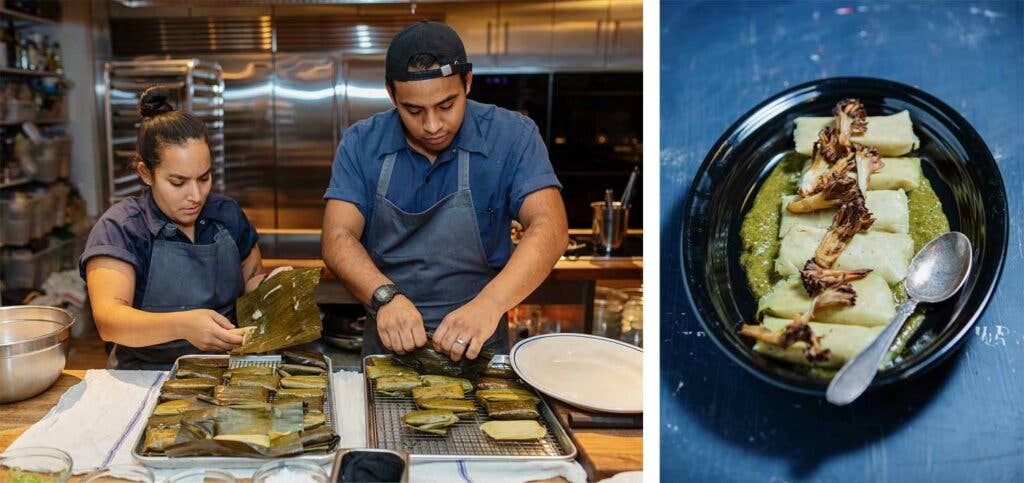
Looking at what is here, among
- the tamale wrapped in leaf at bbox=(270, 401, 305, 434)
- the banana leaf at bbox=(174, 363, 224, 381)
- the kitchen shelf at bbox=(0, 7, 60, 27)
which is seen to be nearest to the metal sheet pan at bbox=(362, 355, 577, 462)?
the tamale wrapped in leaf at bbox=(270, 401, 305, 434)

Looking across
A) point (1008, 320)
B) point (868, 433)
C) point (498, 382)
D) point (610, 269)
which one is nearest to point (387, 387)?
point (498, 382)

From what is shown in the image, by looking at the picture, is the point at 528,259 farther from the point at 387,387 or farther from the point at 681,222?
the point at 681,222

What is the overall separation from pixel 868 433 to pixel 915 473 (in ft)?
0.28

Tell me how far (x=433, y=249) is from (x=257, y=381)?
0.68 metres

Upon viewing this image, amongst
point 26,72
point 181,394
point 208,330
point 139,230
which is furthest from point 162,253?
point 26,72

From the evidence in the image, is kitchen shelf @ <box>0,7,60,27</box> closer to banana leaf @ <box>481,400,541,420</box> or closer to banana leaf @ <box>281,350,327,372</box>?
banana leaf @ <box>281,350,327,372</box>

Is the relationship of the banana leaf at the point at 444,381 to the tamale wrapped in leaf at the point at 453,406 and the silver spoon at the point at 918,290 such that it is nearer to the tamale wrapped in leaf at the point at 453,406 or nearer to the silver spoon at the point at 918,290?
the tamale wrapped in leaf at the point at 453,406

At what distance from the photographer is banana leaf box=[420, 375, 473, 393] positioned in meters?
1.42

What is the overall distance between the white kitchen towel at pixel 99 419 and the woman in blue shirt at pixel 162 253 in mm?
134

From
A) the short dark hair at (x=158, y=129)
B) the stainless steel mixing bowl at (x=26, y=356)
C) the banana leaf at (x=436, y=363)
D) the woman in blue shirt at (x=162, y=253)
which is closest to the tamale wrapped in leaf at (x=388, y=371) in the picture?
the banana leaf at (x=436, y=363)

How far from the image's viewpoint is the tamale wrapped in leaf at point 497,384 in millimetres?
1424

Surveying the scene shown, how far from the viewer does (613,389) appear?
1465 mm

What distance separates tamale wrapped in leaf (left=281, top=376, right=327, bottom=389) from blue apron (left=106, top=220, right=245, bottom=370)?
0.50 meters

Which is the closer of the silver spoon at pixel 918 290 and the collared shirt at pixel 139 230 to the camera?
the silver spoon at pixel 918 290
